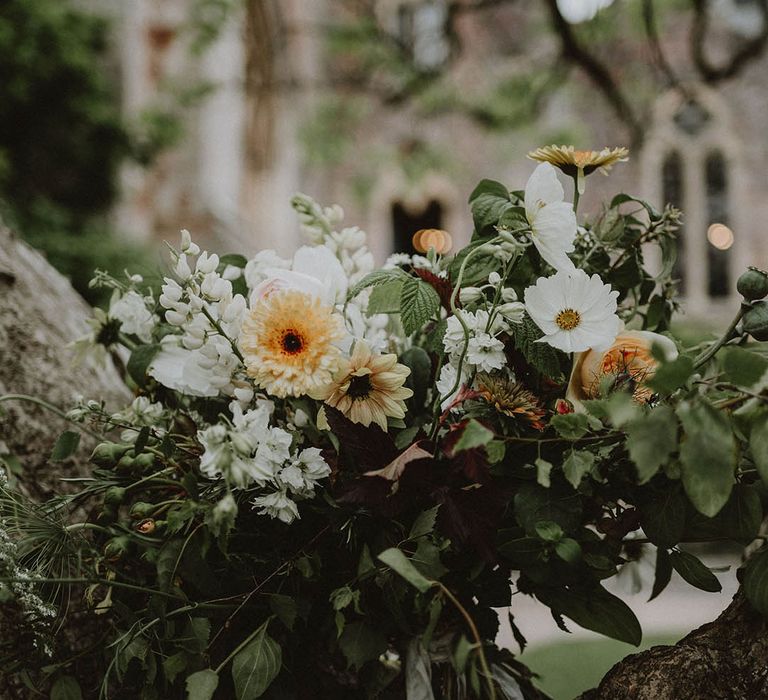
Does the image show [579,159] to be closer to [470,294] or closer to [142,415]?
[470,294]

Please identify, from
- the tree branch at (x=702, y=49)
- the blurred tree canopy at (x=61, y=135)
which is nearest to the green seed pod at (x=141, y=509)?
the blurred tree canopy at (x=61, y=135)

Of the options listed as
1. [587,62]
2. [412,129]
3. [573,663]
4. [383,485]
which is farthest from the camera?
[412,129]

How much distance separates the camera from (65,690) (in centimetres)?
77

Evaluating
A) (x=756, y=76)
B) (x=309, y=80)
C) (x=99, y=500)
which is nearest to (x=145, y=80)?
(x=309, y=80)

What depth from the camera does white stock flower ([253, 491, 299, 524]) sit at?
2.34 ft

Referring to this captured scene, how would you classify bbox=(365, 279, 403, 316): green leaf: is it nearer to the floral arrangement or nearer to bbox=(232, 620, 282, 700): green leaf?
the floral arrangement

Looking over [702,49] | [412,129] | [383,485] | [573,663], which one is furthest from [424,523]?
[412,129]

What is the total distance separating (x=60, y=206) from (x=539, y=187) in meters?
4.62

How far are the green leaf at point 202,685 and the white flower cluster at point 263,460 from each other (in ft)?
0.49

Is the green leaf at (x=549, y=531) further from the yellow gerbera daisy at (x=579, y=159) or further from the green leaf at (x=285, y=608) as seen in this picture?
the yellow gerbera daisy at (x=579, y=159)

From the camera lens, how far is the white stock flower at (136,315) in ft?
2.89

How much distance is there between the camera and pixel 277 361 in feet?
2.31

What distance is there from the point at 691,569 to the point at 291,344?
446 mm

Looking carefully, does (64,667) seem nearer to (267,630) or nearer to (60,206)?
(267,630)
